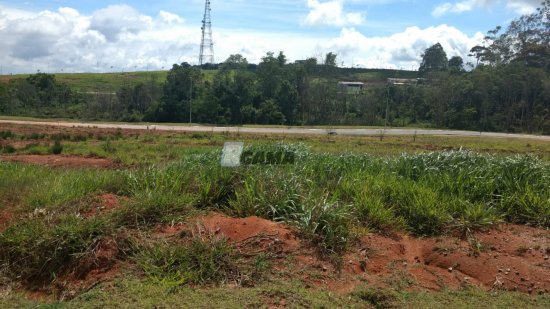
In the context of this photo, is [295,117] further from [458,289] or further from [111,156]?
[458,289]

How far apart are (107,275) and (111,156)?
53.1ft

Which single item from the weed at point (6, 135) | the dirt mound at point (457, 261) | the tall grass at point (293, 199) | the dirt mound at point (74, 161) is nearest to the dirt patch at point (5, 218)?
the tall grass at point (293, 199)

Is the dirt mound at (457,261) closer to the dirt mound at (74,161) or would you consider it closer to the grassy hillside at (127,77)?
the dirt mound at (74,161)

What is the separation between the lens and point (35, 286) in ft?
16.4

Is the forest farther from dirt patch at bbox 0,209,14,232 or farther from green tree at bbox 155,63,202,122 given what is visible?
dirt patch at bbox 0,209,14,232

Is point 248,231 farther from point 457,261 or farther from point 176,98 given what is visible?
point 176,98

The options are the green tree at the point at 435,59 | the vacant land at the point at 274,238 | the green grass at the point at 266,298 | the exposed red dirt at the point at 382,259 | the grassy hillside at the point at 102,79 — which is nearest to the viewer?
the green grass at the point at 266,298

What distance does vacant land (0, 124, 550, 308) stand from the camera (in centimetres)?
457

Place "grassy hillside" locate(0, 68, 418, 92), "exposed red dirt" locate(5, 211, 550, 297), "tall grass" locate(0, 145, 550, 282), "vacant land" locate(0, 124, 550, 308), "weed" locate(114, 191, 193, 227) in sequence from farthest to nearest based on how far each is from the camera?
1. "grassy hillside" locate(0, 68, 418, 92)
2. "weed" locate(114, 191, 193, 227)
3. "tall grass" locate(0, 145, 550, 282)
4. "exposed red dirt" locate(5, 211, 550, 297)
5. "vacant land" locate(0, 124, 550, 308)

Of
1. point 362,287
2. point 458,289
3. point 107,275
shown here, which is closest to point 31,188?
point 107,275

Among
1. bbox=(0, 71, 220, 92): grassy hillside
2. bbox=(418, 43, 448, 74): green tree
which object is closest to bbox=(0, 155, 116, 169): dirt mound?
bbox=(0, 71, 220, 92): grassy hillside

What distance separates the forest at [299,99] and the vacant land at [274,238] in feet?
181

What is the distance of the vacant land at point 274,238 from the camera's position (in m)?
4.57

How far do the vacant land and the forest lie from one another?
55.1 meters
